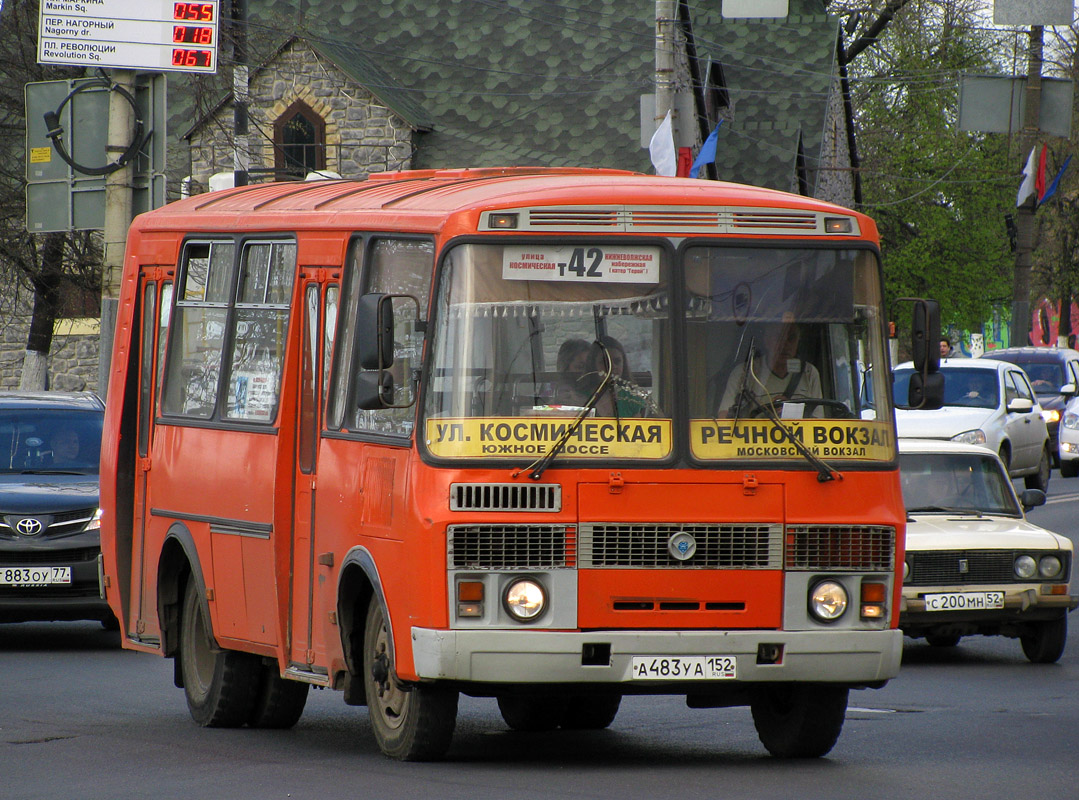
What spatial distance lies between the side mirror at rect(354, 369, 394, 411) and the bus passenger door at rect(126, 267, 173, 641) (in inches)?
120

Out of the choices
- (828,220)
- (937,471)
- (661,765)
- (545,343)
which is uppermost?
(828,220)

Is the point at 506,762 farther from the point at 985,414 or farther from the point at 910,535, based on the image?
the point at 985,414

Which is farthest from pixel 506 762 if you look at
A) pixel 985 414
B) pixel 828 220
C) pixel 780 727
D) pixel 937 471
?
pixel 985 414

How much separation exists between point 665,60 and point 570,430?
50.8 feet

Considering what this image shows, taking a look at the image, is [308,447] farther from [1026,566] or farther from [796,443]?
[1026,566]

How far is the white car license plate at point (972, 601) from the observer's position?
13062 millimetres

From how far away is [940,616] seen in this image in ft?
42.9

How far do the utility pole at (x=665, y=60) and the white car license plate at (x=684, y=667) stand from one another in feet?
49.0

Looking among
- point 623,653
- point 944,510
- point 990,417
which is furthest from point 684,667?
point 990,417

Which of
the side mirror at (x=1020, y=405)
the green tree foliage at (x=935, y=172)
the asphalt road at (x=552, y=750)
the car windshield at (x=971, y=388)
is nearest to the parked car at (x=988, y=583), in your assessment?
the asphalt road at (x=552, y=750)

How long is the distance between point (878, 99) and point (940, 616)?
49273 mm

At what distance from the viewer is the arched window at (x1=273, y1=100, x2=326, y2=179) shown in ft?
117

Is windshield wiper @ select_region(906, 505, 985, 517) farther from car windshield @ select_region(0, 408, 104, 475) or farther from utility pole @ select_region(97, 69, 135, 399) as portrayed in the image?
utility pole @ select_region(97, 69, 135, 399)

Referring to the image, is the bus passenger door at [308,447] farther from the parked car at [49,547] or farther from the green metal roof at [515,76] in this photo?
the green metal roof at [515,76]
